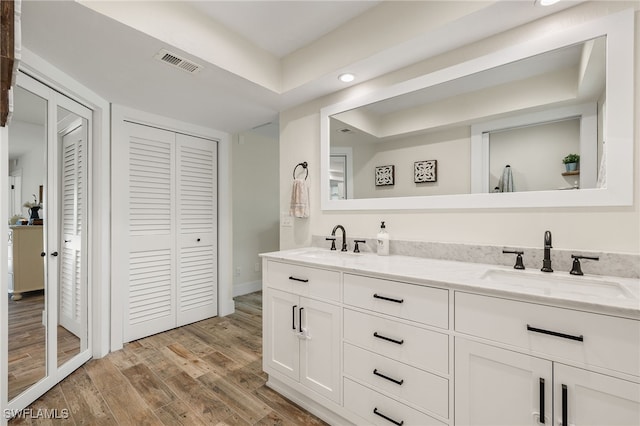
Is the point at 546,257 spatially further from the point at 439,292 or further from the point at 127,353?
the point at 127,353

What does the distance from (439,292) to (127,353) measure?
2.71 m

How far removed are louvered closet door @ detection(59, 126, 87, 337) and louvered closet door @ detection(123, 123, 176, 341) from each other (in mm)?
333

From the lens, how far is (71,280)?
228 centimetres

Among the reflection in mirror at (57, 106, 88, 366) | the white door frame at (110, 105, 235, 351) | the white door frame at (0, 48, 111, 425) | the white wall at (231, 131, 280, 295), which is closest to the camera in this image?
the reflection in mirror at (57, 106, 88, 366)

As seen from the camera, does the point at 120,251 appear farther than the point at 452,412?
Yes

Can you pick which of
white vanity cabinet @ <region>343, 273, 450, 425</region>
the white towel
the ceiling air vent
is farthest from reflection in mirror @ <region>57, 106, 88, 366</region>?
white vanity cabinet @ <region>343, 273, 450, 425</region>

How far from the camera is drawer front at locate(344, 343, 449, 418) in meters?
1.29

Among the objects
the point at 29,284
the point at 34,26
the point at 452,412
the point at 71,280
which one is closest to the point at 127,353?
the point at 71,280

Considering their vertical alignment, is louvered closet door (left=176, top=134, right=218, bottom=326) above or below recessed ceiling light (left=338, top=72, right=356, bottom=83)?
below

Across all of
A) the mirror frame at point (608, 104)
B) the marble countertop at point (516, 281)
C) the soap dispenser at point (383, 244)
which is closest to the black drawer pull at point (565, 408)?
the marble countertop at point (516, 281)

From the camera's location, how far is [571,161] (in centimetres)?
146

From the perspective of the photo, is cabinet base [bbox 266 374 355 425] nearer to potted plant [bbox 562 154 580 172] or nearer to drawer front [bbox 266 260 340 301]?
drawer front [bbox 266 260 340 301]

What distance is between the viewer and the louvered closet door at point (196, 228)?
3.14 m

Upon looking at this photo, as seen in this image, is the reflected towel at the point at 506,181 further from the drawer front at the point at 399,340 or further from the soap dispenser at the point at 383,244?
the drawer front at the point at 399,340
